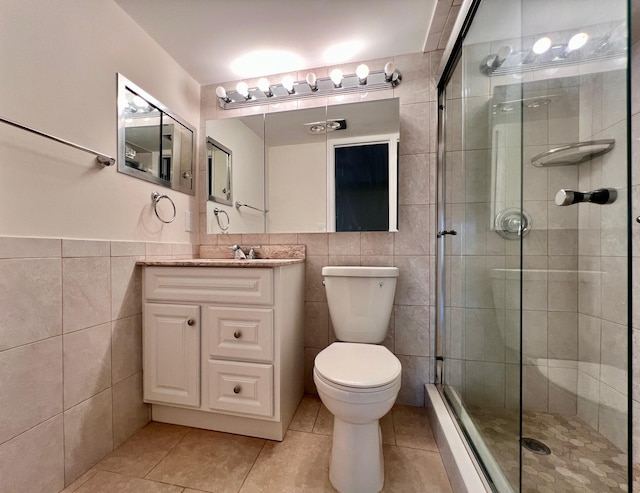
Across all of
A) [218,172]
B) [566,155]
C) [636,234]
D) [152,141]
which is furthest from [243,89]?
[636,234]

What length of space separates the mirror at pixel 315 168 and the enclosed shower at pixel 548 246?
51 centimetres

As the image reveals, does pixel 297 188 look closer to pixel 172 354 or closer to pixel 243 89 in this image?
pixel 243 89

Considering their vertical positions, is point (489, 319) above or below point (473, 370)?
above

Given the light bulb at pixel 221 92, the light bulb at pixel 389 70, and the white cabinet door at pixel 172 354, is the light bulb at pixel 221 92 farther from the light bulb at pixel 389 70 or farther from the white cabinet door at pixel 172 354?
the white cabinet door at pixel 172 354

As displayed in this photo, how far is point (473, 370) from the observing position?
3.83 ft

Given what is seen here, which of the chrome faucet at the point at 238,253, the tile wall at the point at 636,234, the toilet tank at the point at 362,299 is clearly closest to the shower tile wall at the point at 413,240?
the toilet tank at the point at 362,299

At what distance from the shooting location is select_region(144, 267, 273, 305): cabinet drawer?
1.20m

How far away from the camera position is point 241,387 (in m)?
1.23

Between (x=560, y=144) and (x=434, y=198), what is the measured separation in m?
0.65

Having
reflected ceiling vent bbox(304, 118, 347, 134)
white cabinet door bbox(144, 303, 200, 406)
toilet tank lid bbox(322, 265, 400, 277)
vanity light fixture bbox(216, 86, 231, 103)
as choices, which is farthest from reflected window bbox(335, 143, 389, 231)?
white cabinet door bbox(144, 303, 200, 406)

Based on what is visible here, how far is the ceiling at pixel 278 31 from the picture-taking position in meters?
1.28

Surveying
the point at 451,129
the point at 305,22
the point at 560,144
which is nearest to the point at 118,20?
the point at 305,22

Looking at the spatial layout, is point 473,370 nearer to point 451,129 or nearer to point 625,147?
point 625,147

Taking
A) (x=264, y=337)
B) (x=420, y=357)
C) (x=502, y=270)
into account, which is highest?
(x=502, y=270)
